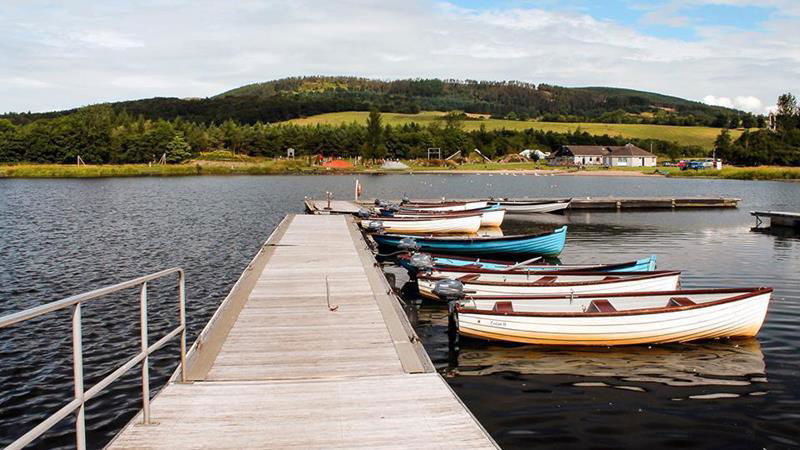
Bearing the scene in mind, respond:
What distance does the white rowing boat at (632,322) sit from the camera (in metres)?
12.8

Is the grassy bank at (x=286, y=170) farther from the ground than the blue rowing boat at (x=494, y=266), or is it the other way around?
the grassy bank at (x=286, y=170)

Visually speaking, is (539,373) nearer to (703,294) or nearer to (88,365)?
(703,294)

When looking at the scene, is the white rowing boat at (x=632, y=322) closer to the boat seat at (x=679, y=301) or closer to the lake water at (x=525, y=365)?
the boat seat at (x=679, y=301)

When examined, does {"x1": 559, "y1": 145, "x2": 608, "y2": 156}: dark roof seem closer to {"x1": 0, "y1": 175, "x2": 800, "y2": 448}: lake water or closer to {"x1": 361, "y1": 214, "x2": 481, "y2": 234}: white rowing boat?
{"x1": 361, "y1": 214, "x2": 481, "y2": 234}: white rowing boat

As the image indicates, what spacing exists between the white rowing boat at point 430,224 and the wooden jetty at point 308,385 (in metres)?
16.4

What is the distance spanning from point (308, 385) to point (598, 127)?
188 m

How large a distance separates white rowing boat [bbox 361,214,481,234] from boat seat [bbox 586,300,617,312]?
16641 mm

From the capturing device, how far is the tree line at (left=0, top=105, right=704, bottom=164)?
121938 millimetres

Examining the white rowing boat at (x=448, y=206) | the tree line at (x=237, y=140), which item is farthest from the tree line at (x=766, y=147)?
the white rowing boat at (x=448, y=206)

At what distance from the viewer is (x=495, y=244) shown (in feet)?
83.7

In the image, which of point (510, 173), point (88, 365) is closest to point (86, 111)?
point (510, 173)

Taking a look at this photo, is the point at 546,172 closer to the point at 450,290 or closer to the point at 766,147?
the point at 766,147

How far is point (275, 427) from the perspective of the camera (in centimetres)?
668

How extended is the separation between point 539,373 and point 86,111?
162m
